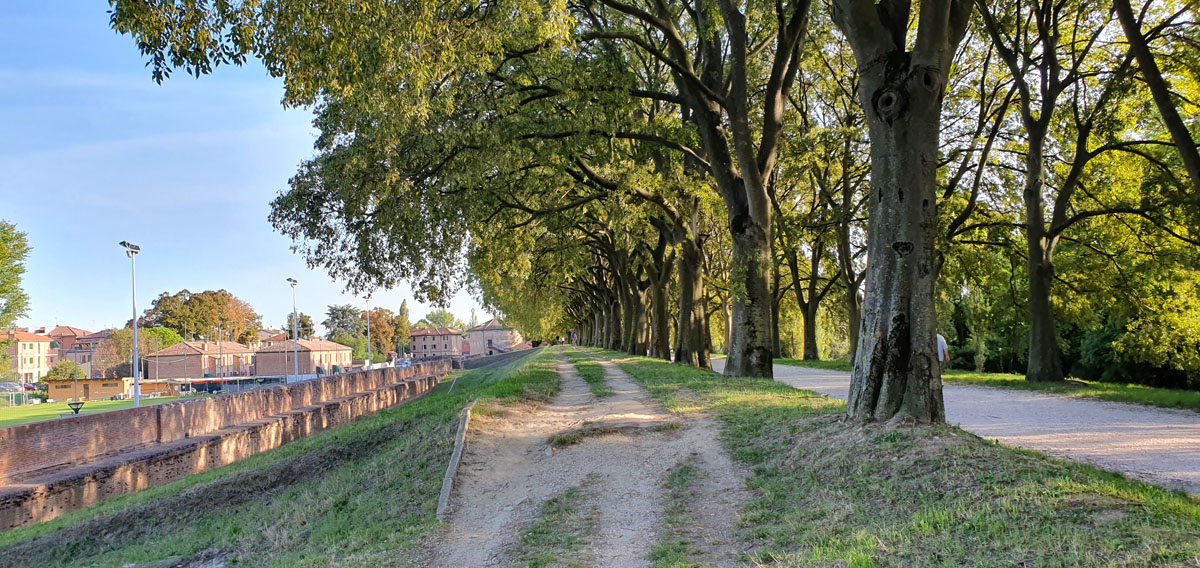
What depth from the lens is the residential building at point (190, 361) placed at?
78125 mm

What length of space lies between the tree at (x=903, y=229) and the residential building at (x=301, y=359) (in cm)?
7392

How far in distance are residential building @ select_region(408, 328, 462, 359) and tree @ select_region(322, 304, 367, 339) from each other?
1399 centimetres

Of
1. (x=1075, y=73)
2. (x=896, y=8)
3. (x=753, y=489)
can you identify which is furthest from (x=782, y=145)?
(x=753, y=489)

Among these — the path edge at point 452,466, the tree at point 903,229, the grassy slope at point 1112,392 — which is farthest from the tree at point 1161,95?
the path edge at point 452,466

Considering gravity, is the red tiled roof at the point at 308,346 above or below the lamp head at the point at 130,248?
below

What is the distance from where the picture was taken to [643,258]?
33312mm

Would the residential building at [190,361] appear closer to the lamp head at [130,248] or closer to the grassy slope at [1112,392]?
the lamp head at [130,248]

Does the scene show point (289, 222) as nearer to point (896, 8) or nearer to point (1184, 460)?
point (896, 8)

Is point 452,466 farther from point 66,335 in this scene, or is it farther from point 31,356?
point 66,335

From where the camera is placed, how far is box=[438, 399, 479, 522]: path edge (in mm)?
7363

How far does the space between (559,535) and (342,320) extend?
171 metres

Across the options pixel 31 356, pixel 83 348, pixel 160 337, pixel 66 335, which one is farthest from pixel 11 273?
pixel 66 335

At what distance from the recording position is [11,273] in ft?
172

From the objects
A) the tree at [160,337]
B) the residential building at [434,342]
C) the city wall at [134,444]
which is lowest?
the residential building at [434,342]
